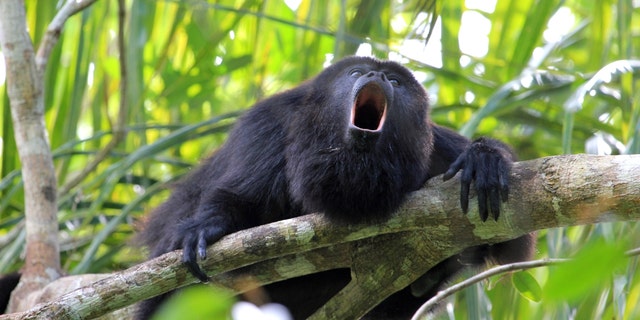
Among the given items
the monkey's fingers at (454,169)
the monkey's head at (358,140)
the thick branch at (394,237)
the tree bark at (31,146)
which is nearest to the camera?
the thick branch at (394,237)

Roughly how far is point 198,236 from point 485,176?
82cm

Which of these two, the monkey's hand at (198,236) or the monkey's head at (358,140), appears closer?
the monkey's hand at (198,236)

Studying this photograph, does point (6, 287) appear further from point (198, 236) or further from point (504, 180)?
point (504, 180)

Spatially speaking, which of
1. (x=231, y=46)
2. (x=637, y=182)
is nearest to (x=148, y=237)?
(x=231, y=46)

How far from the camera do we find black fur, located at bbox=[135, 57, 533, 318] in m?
2.34

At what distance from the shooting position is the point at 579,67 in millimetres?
4500

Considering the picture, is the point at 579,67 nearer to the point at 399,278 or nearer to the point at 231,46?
the point at 231,46

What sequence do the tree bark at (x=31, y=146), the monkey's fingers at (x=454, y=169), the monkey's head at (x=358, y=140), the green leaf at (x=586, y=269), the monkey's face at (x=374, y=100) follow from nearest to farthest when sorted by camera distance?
the green leaf at (x=586, y=269) < the monkey's fingers at (x=454, y=169) < the monkey's head at (x=358, y=140) < the monkey's face at (x=374, y=100) < the tree bark at (x=31, y=146)

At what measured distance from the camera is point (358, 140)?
2412 millimetres

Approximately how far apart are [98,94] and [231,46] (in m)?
0.79

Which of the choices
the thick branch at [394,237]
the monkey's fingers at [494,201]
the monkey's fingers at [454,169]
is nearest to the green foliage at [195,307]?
the thick branch at [394,237]

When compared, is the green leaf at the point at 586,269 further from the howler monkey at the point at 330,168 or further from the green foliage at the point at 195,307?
the howler monkey at the point at 330,168

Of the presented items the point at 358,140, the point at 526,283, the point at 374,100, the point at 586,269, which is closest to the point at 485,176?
the point at 526,283

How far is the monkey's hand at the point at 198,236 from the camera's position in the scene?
84.0 inches
